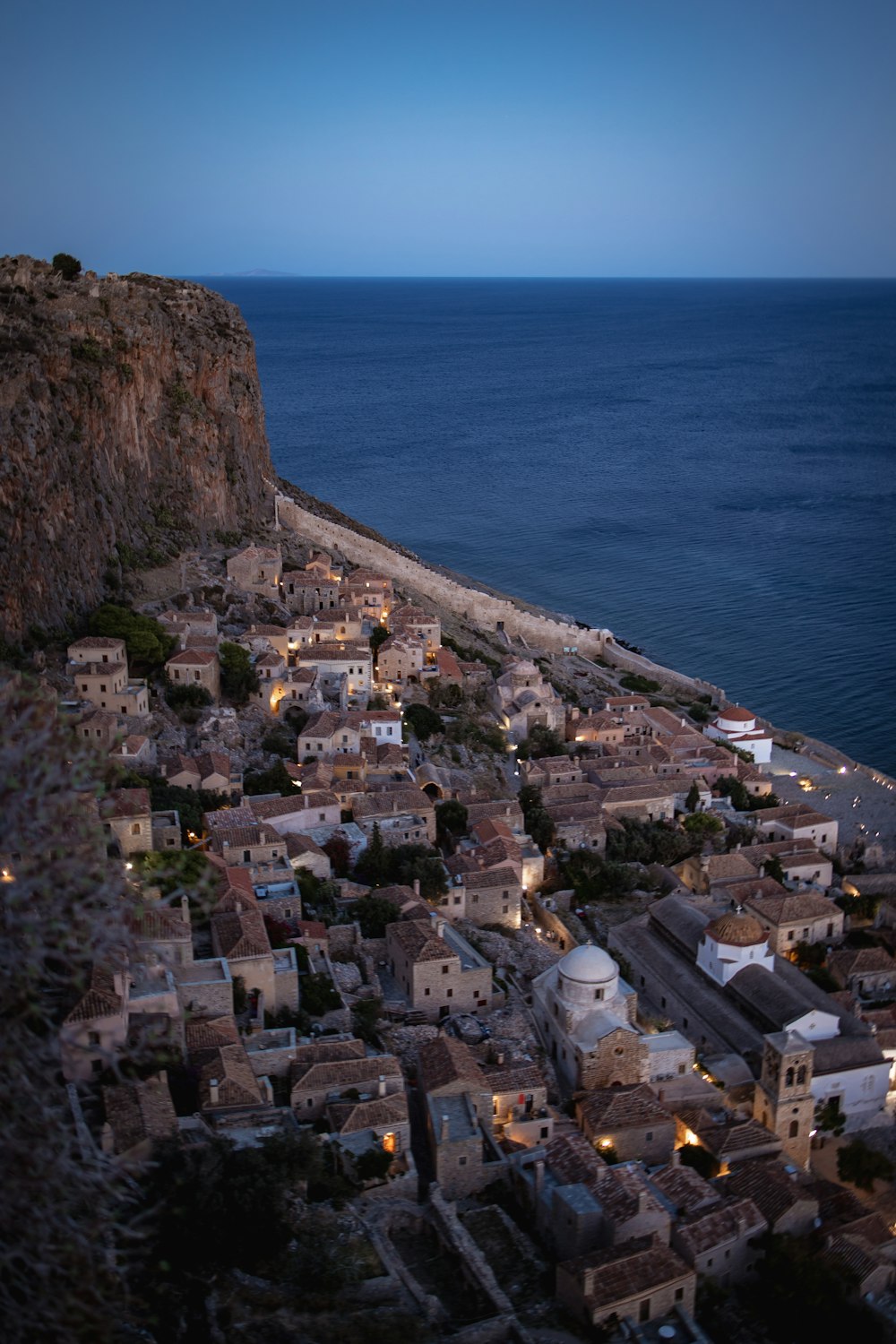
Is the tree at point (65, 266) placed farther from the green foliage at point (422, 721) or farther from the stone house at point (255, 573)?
the green foliage at point (422, 721)

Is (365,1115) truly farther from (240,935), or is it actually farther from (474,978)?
(474,978)

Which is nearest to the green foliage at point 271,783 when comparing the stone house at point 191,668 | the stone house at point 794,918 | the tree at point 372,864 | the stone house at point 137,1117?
the tree at point 372,864

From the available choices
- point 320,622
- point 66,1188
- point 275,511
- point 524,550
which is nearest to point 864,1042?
point 66,1188

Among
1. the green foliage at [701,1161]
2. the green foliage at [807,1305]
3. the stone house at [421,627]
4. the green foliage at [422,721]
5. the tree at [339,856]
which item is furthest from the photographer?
the stone house at [421,627]

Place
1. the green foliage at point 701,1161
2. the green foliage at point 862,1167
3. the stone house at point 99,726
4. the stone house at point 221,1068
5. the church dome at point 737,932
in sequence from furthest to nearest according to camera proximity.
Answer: the stone house at point 99,726
the church dome at point 737,932
the green foliage at point 862,1167
the green foliage at point 701,1161
the stone house at point 221,1068

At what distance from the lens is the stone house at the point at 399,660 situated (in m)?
33.5

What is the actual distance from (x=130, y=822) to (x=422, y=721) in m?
10.9

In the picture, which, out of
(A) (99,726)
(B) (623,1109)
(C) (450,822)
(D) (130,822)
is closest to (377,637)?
(C) (450,822)

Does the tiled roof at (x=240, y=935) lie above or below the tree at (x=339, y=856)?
above

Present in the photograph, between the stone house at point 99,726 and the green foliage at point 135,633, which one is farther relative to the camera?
the green foliage at point 135,633

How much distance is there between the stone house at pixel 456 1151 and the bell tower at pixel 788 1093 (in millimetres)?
4559

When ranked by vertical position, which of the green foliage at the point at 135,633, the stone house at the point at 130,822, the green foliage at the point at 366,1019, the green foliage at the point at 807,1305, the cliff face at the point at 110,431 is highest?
the cliff face at the point at 110,431

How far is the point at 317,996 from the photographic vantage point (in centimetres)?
1819

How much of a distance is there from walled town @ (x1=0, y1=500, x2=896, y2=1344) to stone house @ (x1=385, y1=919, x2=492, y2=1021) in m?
0.06
